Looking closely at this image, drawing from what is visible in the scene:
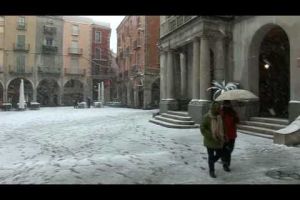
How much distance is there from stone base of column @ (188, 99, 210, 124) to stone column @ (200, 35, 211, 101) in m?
0.31

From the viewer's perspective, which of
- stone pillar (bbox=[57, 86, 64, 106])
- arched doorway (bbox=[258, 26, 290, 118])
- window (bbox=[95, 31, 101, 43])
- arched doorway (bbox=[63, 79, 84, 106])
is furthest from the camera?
window (bbox=[95, 31, 101, 43])

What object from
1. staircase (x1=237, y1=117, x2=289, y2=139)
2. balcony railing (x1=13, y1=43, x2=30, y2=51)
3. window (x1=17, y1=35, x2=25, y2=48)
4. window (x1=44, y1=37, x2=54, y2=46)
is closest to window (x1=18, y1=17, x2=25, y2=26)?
window (x1=17, y1=35, x2=25, y2=48)

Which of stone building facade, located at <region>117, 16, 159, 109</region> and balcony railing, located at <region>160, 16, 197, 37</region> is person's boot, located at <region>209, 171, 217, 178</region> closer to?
balcony railing, located at <region>160, 16, 197, 37</region>

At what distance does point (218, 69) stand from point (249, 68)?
1522 millimetres

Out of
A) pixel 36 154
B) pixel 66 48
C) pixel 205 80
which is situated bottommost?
pixel 36 154

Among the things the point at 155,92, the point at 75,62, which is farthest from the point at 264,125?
the point at 75,62

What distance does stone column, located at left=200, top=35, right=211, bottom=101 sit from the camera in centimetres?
1571

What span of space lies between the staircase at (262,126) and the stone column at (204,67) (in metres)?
2.43

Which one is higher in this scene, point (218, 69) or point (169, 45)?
point (169, 45)

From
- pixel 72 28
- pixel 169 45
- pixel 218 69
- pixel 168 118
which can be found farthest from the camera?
pixel 72 28

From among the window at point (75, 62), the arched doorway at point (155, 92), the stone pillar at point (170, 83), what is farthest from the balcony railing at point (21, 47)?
the stone pillar at point (170, 83)

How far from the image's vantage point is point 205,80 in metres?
15.8
